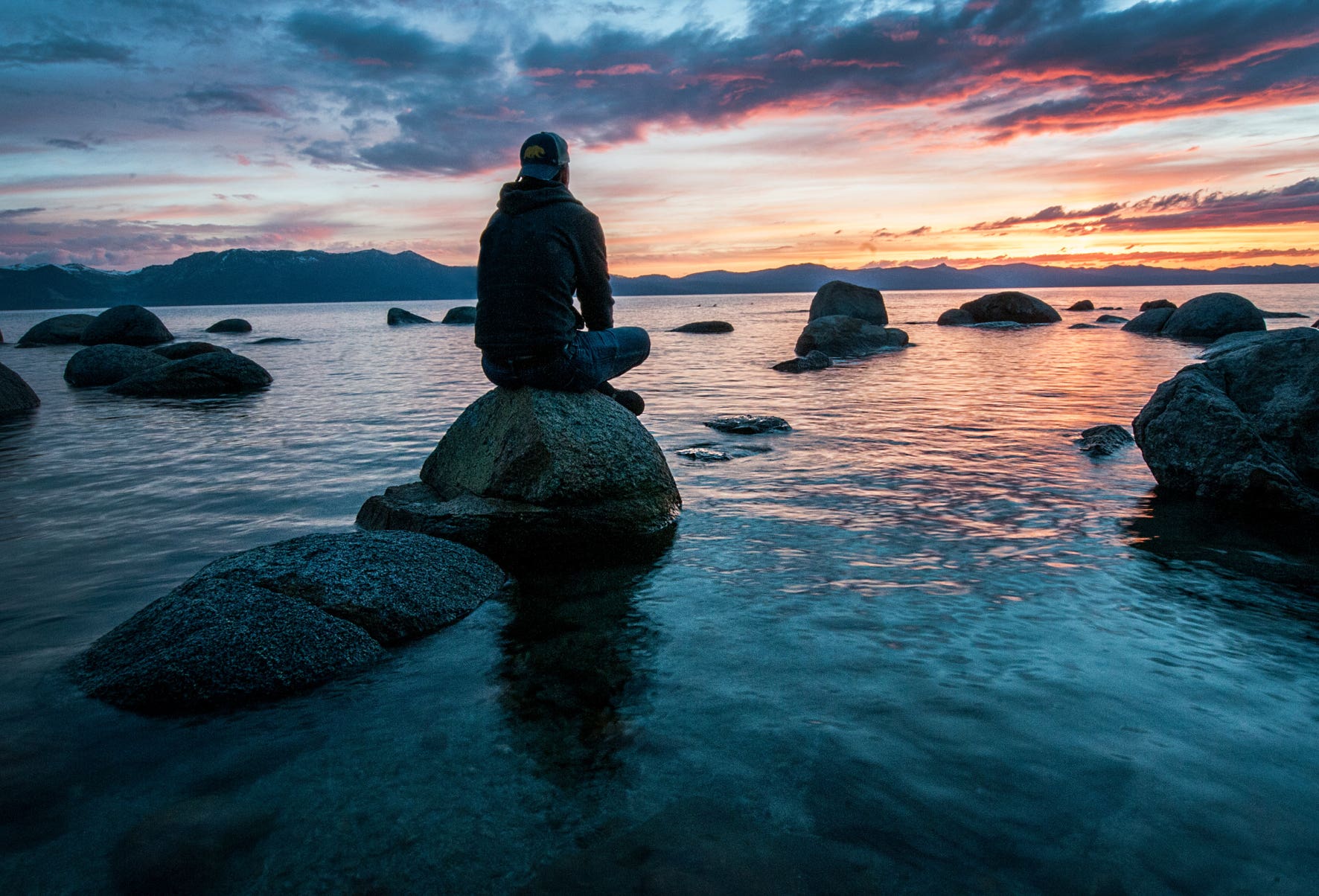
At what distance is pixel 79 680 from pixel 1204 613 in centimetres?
665

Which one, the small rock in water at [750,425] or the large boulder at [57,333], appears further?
the large boulder at [57,333]

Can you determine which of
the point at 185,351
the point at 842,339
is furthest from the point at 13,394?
the point at 842,339

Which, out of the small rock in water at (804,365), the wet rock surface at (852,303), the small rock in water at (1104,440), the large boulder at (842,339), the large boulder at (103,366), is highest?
the wet rock surface at (852,303)

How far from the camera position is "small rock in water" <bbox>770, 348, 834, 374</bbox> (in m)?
21.7

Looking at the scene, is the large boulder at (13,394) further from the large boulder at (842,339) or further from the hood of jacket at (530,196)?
the large boulder at (842,339)

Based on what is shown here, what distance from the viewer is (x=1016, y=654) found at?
412 centimetres

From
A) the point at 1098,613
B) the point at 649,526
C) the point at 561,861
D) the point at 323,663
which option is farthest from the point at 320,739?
the point at 1098,613

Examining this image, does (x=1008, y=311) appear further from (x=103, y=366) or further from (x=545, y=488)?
(x=545, y=488)

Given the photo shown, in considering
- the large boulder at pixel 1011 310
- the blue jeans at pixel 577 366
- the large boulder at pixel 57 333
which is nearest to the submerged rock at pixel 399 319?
the large boulder at pixel 57 333

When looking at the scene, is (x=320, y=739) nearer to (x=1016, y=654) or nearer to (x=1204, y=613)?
(x=1016, y=654)

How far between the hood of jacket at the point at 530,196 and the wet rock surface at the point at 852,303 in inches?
1319

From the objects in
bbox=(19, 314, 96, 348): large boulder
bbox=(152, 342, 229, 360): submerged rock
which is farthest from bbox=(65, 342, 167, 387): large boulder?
bbox=(19, 314, 96, 348): large boulder

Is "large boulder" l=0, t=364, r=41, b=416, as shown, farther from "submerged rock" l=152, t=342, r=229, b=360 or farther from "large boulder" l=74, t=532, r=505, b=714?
"large boulder" l=74, t=532, r=505, b=714

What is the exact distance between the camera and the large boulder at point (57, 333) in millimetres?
35875
